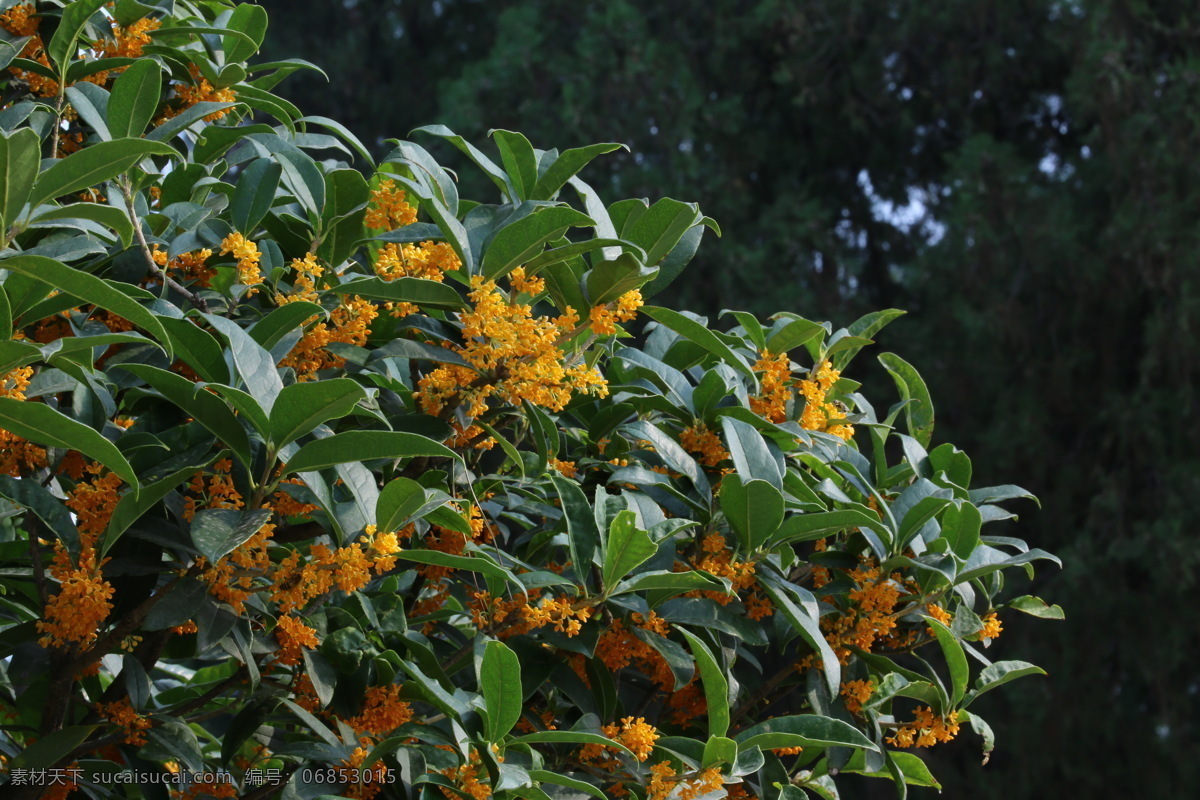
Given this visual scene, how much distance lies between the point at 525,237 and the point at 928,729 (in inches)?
A: 29.2

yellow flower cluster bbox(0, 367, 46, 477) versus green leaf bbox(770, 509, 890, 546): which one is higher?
green leaf bbox(770, 509, 890, 546)

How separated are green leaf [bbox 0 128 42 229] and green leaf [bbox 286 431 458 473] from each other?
300mm

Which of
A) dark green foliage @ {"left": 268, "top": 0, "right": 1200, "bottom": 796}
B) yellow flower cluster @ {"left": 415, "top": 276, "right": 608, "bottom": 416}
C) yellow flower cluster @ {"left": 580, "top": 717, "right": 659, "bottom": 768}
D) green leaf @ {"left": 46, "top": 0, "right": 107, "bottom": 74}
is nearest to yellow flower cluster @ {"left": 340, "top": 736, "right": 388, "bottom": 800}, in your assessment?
yellow flower cluster @ {"left": 580, "top": 717, "right": 659, "bottom": 768}

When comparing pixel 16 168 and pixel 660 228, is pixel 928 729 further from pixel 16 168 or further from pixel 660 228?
pixel 16 168

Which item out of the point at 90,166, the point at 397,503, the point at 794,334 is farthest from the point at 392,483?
the point at 794,334

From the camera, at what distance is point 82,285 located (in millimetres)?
917

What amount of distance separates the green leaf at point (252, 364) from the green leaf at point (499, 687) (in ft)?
0.93

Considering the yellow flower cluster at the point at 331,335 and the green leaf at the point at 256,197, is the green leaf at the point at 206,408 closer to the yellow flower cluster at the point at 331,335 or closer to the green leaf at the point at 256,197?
the yellow flower cluster at the point at 331,335

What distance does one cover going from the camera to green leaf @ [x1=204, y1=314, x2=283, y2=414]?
37.5 inches

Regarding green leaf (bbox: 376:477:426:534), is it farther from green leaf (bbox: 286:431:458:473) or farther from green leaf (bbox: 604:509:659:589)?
green leaf (bbox: 604:509:659:589)

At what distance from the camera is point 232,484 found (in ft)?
3.43

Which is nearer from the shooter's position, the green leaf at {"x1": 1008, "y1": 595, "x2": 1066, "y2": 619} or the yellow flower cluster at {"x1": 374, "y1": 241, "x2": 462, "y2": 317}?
the yellow flower cluster at {"x1": 374, "y1": 241, "x2": 462, "y2": 317}

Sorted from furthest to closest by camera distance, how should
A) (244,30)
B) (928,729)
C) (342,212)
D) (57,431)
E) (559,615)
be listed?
1. (244,30)
2. (928,729)
3. (342,212)
4. (559,615)
5. (57,431)

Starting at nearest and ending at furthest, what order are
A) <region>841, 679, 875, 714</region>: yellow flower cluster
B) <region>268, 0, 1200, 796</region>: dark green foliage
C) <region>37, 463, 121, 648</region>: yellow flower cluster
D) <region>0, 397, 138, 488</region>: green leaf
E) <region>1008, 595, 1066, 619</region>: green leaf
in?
<region>0, 397, 138, 488</region>: green leaf → <region>37, 463, 121, 648</region>: yellow flower cluster → <region>841, 679, 875, 714</region>: yellow flower cluster → <region>1008, 595, 1066, 619</region>: green leaf → <region>268, 0, 1200, 796</region>: dark green foliage
